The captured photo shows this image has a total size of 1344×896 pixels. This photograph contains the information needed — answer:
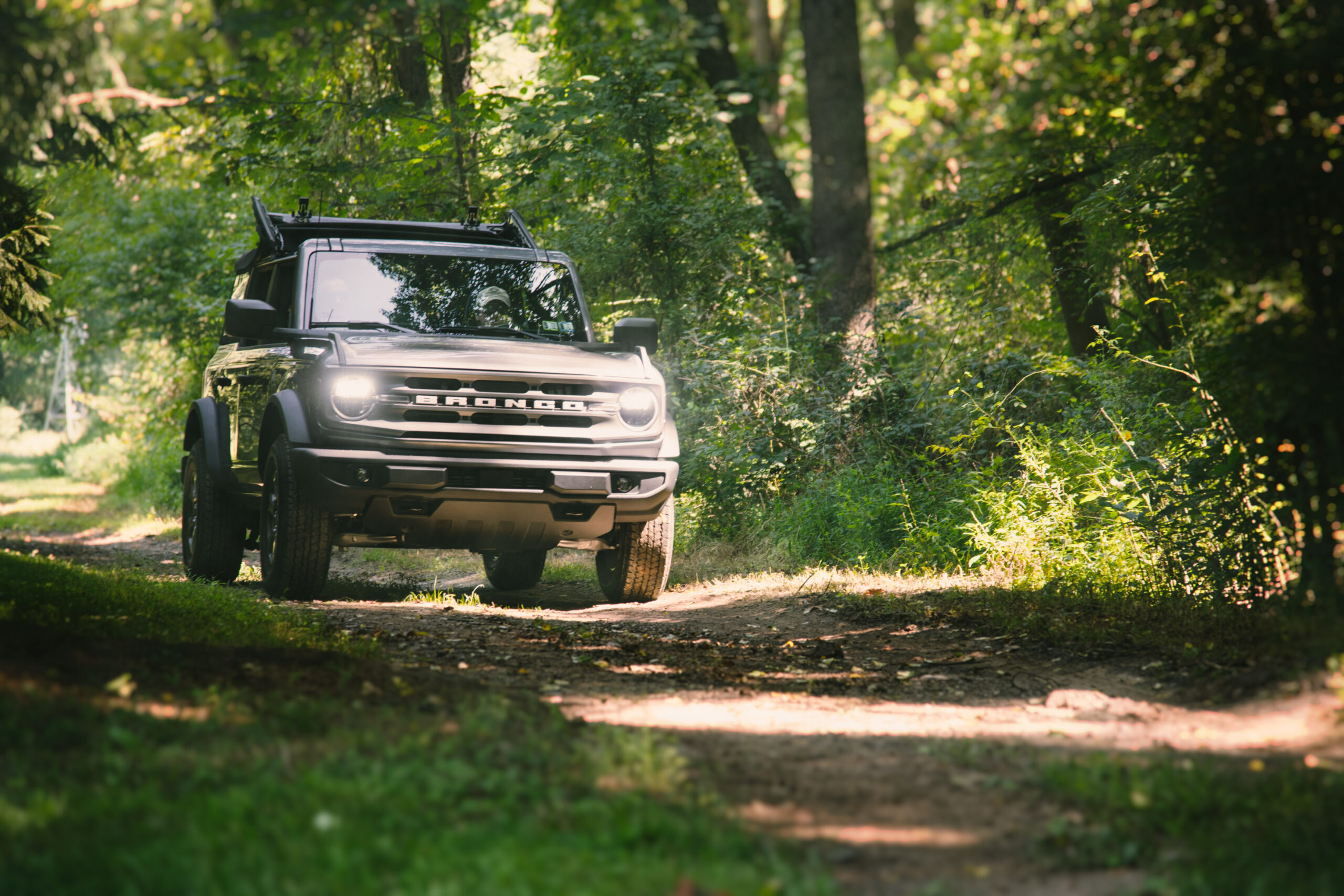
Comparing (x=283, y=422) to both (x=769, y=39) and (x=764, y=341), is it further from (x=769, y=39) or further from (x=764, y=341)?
(x=769, y=39)

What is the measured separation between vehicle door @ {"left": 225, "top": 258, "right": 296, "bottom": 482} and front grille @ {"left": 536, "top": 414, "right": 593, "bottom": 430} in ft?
5.81

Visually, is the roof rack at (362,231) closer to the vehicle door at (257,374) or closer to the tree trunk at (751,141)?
the vehicle door at (257,374)

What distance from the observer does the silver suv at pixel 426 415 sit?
6.85m

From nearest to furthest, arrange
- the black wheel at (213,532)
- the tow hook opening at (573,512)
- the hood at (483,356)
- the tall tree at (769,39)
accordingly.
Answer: the hood at (483,356), the tow hook opening at (573,512), the black wheel at (213,532), the tall tree at (769,39)

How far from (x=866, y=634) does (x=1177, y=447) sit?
2.19 m

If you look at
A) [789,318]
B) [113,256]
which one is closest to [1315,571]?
[789,318]

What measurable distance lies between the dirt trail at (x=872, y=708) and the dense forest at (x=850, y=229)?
0.85 m

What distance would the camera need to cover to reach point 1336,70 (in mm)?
4145

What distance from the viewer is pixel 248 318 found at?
24.2ft

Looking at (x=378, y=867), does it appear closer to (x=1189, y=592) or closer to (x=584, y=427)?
(x=584, y=427)

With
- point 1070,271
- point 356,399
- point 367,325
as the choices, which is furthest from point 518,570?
point 1070,271

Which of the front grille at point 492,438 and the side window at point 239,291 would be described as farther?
the side window at point 239,291

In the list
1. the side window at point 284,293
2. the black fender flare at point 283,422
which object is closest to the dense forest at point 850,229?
the side window at point 284,293

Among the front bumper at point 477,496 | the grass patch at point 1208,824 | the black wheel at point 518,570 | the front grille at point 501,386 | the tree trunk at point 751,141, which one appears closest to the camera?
the grass patch at point 1208,824
